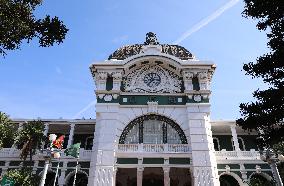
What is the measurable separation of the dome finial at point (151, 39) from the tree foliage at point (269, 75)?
66.8 ft

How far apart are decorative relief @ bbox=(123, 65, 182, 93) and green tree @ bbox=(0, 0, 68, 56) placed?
19645 millimetres

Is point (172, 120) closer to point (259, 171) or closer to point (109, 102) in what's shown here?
point (109, 102)

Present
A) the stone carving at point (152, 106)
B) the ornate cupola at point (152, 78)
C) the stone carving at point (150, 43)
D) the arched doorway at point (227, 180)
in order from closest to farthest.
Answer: the arched doorway at point (227, 180)
the stone carving at point (152, 106)
the ornate cupola at point (152, 78)
the stone carving at point (150, 43)

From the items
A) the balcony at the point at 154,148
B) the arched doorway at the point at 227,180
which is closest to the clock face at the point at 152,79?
the balcony at the point at 154,148

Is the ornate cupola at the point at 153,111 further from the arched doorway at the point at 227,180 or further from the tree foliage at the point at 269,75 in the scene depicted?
the tree foliage at the point at 269,75

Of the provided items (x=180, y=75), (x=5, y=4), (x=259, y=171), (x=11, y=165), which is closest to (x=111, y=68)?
(x=180, y=75)

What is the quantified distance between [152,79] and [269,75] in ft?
57.4

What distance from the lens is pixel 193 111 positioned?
33375mm

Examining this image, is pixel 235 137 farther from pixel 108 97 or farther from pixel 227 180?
pixel 108 97

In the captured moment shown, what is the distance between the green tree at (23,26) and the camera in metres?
14.7

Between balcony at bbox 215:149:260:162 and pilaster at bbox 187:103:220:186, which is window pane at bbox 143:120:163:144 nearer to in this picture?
pilaster at bbox 187:103:220:186

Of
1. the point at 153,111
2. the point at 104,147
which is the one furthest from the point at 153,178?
the point at 153,111

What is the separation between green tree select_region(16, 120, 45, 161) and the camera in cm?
3203

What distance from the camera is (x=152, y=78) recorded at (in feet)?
118
